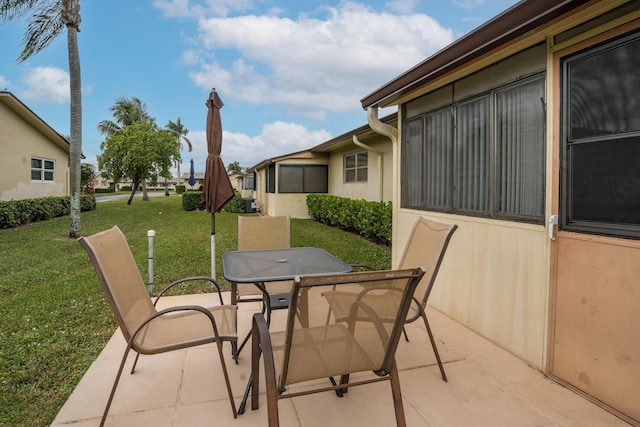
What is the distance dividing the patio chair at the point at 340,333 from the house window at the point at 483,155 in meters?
1.83

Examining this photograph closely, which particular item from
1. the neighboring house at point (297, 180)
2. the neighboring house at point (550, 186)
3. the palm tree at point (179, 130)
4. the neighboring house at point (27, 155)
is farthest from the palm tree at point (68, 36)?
the palm tree at point (179, 130)

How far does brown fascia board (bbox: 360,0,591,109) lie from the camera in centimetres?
219

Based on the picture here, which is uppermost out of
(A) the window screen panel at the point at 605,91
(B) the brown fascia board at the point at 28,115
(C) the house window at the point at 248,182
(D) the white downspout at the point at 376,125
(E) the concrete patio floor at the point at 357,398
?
(B) the brown fascia board at the point at 28,115

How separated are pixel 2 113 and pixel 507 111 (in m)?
15.6

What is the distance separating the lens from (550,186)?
2662 millimetres

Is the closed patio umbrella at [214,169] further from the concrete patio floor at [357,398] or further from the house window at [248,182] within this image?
the house window at [248,182]

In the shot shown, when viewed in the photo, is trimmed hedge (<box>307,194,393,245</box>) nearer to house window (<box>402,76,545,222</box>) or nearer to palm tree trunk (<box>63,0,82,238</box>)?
house window (<box>402,76,545,222</box>)

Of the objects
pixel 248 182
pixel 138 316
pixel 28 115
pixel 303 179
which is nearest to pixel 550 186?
pixel 138 316

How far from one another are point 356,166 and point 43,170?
42.8 ft

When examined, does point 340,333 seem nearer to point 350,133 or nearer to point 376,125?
point 376,125

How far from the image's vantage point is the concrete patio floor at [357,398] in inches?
85.4

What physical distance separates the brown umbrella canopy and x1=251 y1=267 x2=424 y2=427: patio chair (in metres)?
3.22

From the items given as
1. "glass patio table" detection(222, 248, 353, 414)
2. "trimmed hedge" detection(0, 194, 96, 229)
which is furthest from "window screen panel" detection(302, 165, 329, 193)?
"glass patio table" detection(222, 248, 353, 414)

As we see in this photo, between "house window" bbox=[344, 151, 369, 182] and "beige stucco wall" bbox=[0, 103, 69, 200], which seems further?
"beige stucco wall" bbox=[0, 103, 69, 200]
